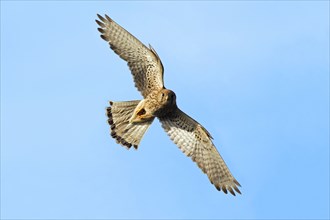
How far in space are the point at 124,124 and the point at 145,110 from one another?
627 millimetres

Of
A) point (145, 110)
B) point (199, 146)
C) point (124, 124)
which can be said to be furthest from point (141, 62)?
point (199, 146)

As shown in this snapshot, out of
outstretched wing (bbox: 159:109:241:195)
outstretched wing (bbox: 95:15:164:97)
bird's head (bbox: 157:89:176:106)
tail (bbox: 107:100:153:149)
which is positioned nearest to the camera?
outstretched wing (bbox: 159:109:241:195)

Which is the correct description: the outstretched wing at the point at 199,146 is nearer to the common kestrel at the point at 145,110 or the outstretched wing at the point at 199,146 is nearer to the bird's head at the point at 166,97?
the common kestrel at the point at 145,110

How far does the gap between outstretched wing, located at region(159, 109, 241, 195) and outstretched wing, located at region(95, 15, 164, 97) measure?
2.40 feet

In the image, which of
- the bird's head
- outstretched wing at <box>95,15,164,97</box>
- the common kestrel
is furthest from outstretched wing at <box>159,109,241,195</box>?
outstretched wing at <box>95,15,164,97</box>

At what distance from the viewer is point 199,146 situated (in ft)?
64.5

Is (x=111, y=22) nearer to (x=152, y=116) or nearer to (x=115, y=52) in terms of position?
(x=115, y=52)

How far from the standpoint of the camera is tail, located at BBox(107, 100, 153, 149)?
1994 centimetres

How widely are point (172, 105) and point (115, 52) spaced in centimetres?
161

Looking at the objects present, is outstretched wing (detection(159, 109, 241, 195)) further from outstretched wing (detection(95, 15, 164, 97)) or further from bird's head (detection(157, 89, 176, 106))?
outstretched wing (detection(95, 15, 164, 97))

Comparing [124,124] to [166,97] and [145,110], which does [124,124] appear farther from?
[166,97]

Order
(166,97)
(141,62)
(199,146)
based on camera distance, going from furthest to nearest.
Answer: (141,62)
(199,146)
(166,97)

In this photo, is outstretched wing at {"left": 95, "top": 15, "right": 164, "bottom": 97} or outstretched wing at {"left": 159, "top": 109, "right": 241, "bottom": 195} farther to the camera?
outstretched wing at {"left": 95, "top": 15, "right": 164, "bottom": 97}

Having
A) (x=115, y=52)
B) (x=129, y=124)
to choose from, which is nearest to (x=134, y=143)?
(x=129, y=124)
